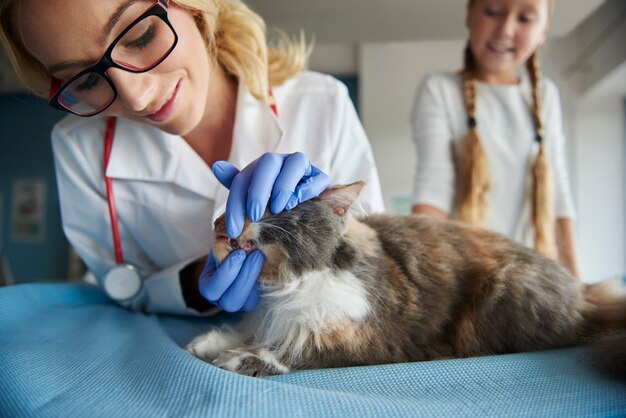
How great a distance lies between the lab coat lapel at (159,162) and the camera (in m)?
1.19

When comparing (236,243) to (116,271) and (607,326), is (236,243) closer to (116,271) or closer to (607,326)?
(116,271)

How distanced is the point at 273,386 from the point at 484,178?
1.36 m

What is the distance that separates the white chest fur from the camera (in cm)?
83

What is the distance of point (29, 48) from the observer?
94 centimetres

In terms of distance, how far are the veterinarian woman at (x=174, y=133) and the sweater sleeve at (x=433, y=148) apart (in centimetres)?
46

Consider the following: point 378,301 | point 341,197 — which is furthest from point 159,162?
point 378,301

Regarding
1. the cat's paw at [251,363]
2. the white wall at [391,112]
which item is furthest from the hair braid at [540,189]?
the cat's paw at [251,363]

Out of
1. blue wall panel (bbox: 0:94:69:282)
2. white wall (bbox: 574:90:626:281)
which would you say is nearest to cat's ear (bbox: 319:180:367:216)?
white wall (bbox: 574:90:626:281)

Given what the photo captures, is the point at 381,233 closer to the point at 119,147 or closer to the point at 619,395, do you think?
the point at 619,395

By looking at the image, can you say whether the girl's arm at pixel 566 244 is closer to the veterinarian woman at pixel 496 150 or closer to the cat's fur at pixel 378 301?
the veterinarian woman at pixel 496 150

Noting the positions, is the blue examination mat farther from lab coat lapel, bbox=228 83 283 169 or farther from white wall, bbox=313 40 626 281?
white wall, bbox=313 40 626 281

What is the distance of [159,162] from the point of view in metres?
1.22

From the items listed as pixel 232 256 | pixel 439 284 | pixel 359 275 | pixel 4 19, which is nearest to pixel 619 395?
pixel 439 284

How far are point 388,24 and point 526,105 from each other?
0.69 metres
